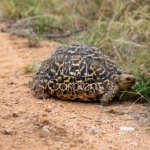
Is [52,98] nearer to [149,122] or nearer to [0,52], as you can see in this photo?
[149,122]

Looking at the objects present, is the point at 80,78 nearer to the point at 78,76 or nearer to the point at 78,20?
the point at 78,76

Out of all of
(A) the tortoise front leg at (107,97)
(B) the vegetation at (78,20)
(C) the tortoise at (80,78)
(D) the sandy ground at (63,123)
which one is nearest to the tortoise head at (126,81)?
(C) the tortoise at (80,78)

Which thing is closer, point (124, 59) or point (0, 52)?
point (124, 59)

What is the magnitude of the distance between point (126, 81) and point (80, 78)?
28.1 inches

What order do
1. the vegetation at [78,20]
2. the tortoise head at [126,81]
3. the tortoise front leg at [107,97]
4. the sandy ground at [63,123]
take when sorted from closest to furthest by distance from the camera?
the sandy ground at [63,123] < the tortoise front leg at [107,97] < the tortoise head at [126,81] < the vegetation at [78,20]

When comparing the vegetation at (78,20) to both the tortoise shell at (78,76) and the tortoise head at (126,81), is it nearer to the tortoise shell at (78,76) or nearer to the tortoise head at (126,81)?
the tortoise head at (126,81)

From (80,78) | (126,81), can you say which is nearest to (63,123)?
(80,78)

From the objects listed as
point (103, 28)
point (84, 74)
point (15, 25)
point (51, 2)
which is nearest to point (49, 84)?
point (84, 74)

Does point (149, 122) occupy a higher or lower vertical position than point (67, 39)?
lower

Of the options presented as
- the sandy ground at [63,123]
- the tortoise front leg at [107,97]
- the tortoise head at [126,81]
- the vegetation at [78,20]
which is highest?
the vegetation at [78,20]

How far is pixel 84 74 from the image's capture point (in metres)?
3.18

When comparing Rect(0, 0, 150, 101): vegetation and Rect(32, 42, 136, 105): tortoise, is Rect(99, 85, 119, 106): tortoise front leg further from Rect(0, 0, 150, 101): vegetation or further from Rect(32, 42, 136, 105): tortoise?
Rect(0, 0, 150, 101): vegetation

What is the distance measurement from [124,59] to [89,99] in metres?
1.89

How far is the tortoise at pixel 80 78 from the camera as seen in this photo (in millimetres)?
3168
